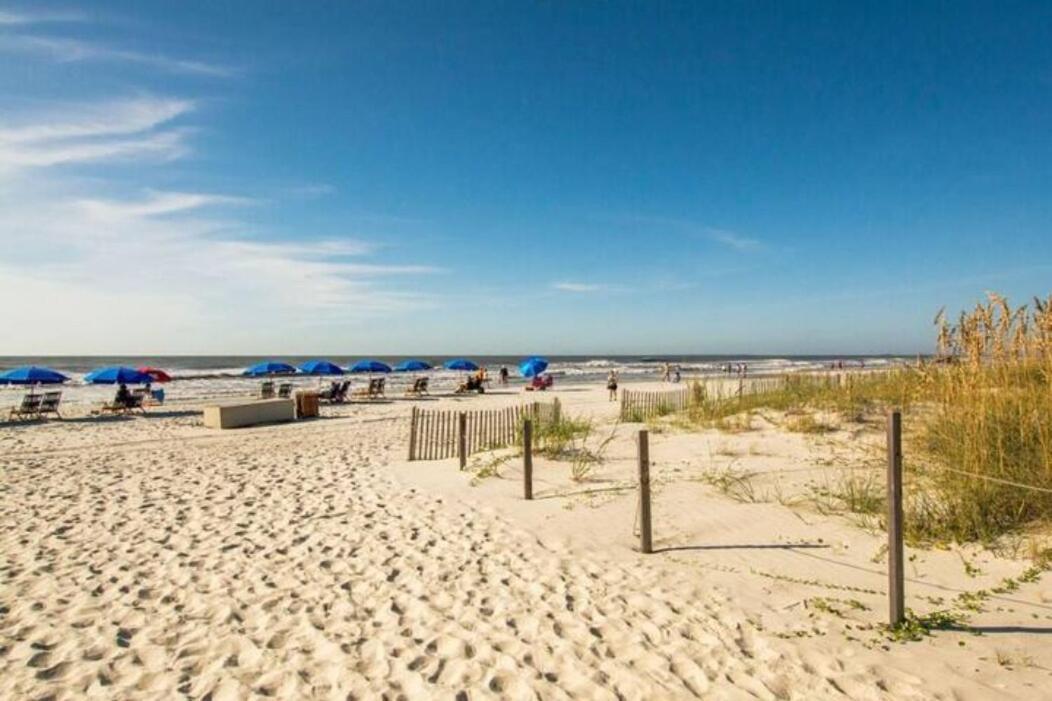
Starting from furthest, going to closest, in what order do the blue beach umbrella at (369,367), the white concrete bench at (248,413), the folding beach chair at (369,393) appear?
the blue beach umbrella at (369,367)
the folding beach chair at (369,393)
the white concrete bench at (248,413)

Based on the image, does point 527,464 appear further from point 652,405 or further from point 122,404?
point 122,404

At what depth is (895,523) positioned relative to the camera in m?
4.00

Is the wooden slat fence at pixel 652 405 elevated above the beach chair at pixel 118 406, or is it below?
above

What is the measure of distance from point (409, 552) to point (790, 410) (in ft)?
34.5

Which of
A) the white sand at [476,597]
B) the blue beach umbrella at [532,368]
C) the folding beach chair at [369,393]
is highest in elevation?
the blue beach umbrella at [532,368]

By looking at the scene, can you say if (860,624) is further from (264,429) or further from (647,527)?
(264,429)

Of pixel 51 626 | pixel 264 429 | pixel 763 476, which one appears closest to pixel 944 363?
pixel 763 476

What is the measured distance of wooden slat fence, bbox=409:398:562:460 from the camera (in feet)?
38.3

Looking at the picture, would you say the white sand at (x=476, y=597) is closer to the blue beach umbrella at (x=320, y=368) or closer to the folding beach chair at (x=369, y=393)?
the blue beach umbrella at (x=320, y=368)

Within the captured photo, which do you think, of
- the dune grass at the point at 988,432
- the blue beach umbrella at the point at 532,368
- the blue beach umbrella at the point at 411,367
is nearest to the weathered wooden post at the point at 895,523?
the dune grass at the point at 988,432

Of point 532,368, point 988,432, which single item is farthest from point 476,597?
point 532,368

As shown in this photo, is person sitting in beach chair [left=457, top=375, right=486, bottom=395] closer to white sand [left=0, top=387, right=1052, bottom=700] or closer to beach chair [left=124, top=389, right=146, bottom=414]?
beach chair [left=124, top=389, right=146, bottom=414]

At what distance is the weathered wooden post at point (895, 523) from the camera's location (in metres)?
3.96

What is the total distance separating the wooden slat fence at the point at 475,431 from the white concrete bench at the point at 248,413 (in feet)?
25.2
